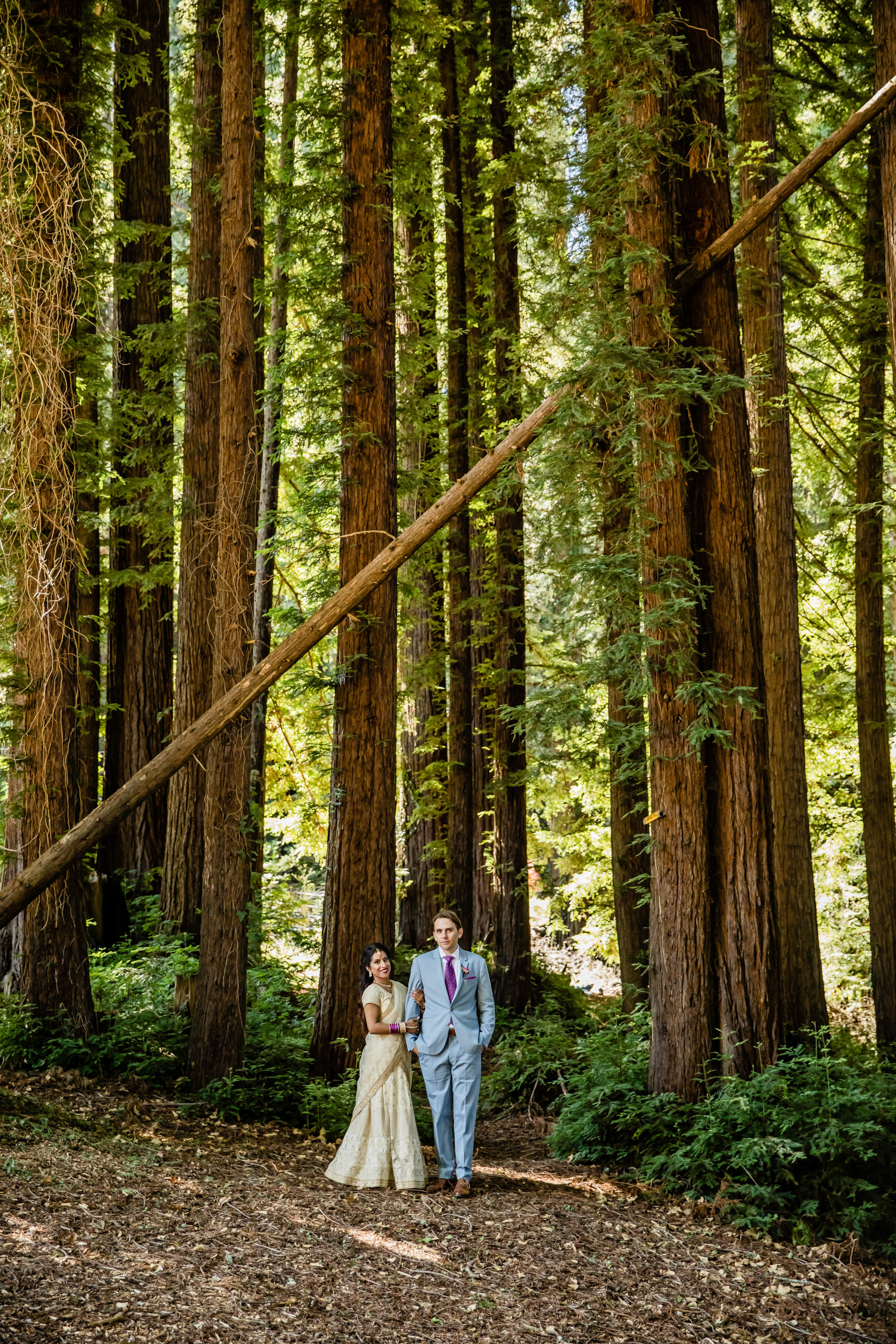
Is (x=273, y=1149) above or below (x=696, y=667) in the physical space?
below

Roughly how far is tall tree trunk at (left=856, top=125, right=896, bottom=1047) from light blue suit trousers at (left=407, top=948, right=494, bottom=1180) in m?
6.48

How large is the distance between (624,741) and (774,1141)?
3121 mm

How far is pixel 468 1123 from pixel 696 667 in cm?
375

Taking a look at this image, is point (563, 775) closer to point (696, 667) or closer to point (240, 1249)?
point (696, 667)

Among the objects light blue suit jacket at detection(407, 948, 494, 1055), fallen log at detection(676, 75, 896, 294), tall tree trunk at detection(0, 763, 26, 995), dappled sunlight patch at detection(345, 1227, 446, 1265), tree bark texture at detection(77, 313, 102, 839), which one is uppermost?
fallen log at detection(676, 75, 896, 294)

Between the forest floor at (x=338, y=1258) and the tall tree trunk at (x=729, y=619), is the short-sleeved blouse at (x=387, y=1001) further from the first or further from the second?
the tall tree trunk at (x=729, y=619)

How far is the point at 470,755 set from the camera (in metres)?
14.8

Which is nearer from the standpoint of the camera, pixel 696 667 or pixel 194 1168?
pixel 194 1168

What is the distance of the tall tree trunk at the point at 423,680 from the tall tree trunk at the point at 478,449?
0.57m

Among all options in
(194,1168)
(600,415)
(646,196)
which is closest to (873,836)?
(600,415)

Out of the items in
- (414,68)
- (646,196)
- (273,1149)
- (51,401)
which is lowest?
(273,1149)

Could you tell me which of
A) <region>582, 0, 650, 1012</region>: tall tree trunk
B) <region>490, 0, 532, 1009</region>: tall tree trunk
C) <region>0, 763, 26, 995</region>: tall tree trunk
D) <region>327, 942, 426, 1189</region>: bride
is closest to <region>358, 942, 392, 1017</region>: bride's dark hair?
<region>327, 942, 426, 1189</region>: bride

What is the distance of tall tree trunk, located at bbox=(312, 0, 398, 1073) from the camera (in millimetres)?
8750

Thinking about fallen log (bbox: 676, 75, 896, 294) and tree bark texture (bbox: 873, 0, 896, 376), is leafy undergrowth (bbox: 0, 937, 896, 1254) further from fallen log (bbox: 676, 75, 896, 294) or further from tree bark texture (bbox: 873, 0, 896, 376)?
fallen log (bbox: 676, 75, 896, 294)
